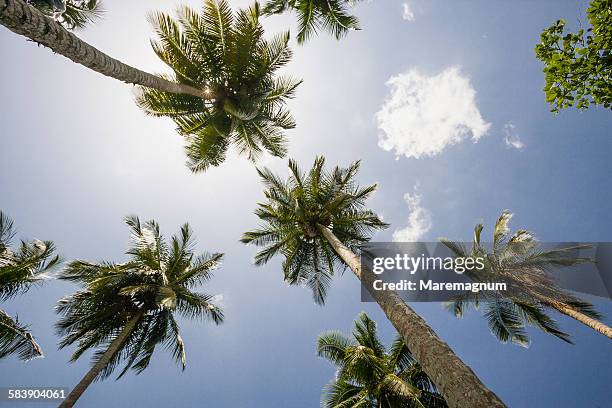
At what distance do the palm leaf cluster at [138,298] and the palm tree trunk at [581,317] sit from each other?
13.8 meters

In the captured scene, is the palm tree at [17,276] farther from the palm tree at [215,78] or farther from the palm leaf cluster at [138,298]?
the palm tree at [215,78]

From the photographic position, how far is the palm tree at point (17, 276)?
27.6 ft

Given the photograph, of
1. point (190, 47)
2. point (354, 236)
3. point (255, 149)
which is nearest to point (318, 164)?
point (255, 149)

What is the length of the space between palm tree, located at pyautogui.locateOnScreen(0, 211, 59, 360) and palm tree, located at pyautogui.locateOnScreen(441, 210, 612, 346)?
1672 centimetres

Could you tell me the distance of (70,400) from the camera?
330 inches

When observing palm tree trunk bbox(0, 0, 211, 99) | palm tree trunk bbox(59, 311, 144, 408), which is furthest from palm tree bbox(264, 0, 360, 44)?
palm tree trunk bbox(59, 311, 144, 408)

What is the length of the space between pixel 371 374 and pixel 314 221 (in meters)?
6.13

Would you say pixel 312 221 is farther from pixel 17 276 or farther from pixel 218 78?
pixel 17 276

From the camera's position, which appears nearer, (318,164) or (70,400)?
(70,400)

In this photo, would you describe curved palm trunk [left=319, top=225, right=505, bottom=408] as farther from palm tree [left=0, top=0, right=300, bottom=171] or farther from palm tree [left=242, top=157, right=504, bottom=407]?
palm tree [left=0, top=0, right=300, bottom=171]

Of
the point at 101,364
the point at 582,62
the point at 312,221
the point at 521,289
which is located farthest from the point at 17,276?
the point at 521,289

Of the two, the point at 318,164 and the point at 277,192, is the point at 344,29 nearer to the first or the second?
the point at 318,164

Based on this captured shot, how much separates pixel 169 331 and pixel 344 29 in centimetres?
1437

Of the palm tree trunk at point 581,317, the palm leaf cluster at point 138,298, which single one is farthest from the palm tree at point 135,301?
the palm tree trunk at point 581,317
